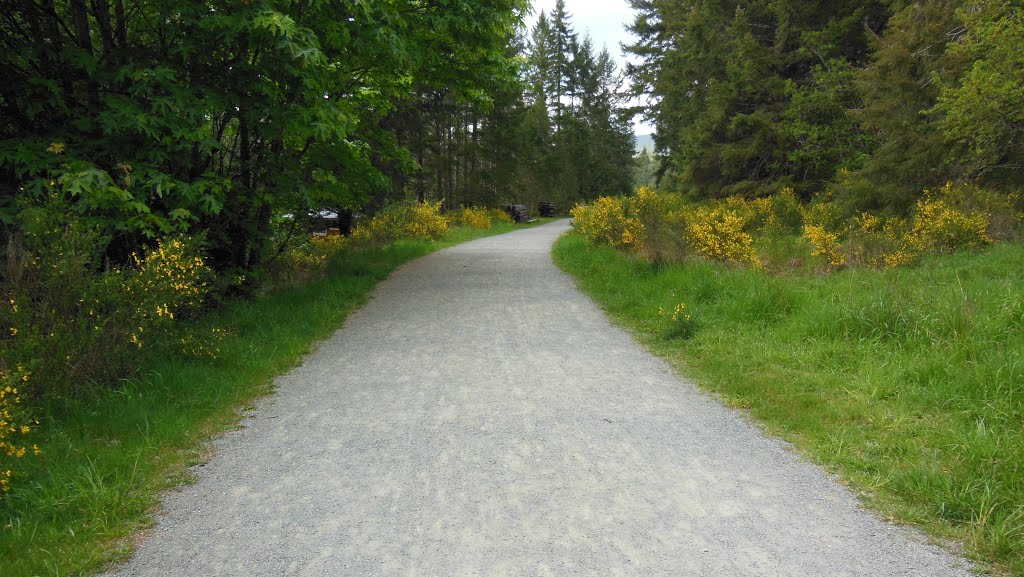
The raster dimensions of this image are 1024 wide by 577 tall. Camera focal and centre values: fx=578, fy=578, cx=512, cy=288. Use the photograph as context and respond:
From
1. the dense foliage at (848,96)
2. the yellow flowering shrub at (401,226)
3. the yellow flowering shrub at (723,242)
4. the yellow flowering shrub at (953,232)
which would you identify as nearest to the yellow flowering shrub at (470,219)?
the yellow flowering shrub at (401,226)

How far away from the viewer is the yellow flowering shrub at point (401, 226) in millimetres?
16453

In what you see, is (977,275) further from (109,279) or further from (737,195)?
(737,195)

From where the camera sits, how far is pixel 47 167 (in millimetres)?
5367

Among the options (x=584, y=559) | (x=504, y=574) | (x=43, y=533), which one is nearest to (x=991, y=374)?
(x=584, y=559)

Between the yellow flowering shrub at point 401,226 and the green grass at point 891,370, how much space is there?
31.4 ft

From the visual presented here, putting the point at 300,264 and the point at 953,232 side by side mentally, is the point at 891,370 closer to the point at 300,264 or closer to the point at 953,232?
the point at 953,232

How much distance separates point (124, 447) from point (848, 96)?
18523 millimetres

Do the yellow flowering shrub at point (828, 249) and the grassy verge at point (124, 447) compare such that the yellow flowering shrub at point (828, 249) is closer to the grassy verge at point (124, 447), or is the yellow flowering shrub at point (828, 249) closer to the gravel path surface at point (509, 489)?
the gravel path surface at point (509, 489)

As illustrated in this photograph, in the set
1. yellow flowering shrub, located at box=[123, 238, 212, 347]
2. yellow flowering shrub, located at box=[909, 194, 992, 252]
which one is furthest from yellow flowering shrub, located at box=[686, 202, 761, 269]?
yellow flowering shrub, located at box=[123, 238, 212, 347]

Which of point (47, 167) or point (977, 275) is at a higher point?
point (47, 167)

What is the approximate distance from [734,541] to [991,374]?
2.97m

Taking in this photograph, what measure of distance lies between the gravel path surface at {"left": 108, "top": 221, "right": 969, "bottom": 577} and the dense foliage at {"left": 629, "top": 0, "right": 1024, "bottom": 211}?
867 cm

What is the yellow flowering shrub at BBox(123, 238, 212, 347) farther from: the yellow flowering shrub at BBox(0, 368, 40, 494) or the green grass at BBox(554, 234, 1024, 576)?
the green grass at BBox(554, 234, 1024, 576)

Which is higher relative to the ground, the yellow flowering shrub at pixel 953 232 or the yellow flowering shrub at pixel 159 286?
the yellow flowering shrub at pixel 159 286
